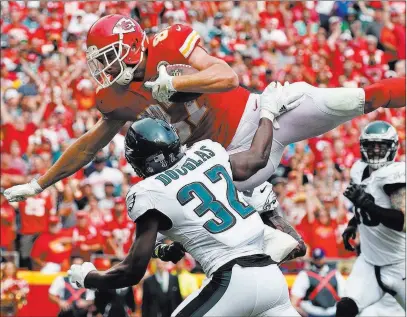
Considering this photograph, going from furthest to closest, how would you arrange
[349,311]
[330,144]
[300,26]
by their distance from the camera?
[300,26] → [330,144] → [349,311]

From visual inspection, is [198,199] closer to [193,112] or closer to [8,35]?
[193,112]

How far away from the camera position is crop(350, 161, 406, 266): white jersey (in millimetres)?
8836

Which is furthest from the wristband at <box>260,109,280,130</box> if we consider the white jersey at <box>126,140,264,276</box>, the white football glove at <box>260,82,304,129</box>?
the white jersey at <box>126,140,264,276</box>

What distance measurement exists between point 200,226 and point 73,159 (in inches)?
69.5

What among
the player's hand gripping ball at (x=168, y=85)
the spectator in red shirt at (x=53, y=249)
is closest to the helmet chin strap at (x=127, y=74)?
the player's hand gripping ball at (x=168, y=85)

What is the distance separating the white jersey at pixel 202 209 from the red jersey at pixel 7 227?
651 centimetres

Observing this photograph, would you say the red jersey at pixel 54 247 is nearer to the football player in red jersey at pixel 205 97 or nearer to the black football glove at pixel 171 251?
the black football glove at pixel 171 251

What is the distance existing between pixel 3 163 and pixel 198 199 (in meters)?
7.61

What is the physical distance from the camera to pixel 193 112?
6.59m

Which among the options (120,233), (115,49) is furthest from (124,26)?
(120,233)

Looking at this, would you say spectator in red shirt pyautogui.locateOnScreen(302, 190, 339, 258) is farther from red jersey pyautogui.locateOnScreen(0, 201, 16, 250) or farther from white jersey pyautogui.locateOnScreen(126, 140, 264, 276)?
white jersey pyautogui.locateOnScreen(126, 140, 264, 276)

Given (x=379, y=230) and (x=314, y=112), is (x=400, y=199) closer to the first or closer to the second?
(x=379, y=230)

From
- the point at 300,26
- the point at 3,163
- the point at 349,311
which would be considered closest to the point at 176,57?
the point at 349,311

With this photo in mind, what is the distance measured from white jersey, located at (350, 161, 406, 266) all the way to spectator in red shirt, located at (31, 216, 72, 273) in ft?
12.8
